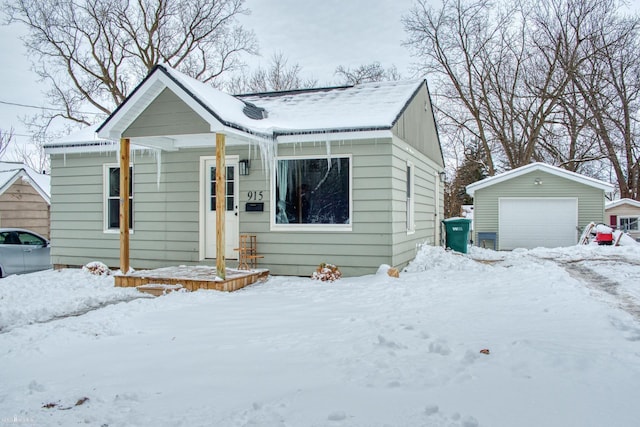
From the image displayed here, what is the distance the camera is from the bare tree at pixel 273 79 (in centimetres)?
2658

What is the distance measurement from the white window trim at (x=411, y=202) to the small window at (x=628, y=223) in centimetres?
1330

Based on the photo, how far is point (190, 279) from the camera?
6.86 m

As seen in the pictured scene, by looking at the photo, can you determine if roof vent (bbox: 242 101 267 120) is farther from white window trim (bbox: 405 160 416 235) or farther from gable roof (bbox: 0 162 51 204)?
gable roof (bbox: 0 162 51 204)

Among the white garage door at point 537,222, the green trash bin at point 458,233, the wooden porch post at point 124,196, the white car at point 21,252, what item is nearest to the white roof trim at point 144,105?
the wooden porch post at point 124,196

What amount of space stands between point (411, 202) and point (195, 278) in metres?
4.69

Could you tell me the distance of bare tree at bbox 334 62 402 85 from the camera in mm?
26688

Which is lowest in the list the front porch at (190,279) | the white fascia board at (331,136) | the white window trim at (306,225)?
the front porch at (190,279)

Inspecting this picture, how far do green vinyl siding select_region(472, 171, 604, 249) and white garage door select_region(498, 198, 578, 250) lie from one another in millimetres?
180

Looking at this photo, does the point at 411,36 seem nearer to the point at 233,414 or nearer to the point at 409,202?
the point at 409,202

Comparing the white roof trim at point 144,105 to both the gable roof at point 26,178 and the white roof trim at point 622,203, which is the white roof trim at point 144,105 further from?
the white roof trim at point 622,203

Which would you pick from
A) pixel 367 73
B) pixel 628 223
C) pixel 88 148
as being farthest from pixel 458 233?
pixel 367 73

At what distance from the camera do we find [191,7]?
22.7 m

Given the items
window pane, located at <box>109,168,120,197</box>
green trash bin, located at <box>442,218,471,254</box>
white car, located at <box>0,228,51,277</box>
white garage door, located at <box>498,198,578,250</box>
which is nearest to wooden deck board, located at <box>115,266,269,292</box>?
window pane, located at <box>109,168,120,197</box>

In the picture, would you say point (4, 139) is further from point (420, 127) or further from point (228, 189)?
point (420, 127)
